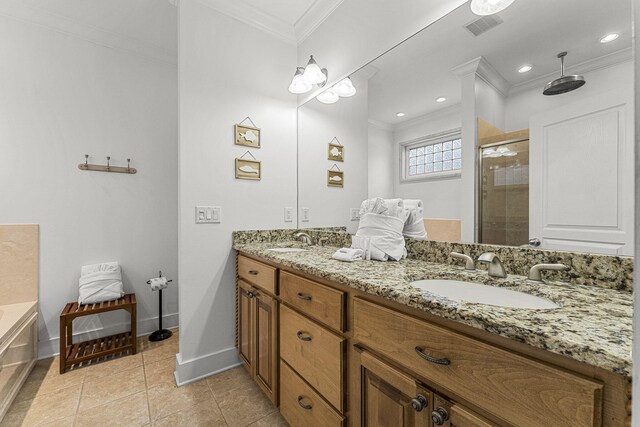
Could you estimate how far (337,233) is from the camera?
74.3 inches

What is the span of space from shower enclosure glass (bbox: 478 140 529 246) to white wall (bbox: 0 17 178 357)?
2.58m

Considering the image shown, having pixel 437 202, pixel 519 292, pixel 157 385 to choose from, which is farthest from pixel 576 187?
pixel 157 385

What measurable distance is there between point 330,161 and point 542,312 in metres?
1.65

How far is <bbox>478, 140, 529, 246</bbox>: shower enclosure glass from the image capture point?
1037 mm

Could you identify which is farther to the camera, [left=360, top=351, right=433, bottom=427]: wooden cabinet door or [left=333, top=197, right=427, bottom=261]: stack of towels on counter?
[left=333, top=197, right=427, bottom=261]: stack of towels on counter

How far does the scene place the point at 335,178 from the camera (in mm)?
2027

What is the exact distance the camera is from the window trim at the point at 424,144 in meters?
1.27

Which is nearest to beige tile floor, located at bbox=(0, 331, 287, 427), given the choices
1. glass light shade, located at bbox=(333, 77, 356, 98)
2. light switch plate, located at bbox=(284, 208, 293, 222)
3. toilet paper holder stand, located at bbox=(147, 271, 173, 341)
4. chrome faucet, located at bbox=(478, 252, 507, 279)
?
toilet paper holder stand, located at bbox=(147, 271, 173, 341)

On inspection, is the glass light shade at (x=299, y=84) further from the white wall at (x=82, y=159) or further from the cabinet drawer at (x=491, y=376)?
the cabinet drawer at (x=491, y=376)

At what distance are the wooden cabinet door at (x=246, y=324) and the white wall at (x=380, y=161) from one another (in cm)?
99

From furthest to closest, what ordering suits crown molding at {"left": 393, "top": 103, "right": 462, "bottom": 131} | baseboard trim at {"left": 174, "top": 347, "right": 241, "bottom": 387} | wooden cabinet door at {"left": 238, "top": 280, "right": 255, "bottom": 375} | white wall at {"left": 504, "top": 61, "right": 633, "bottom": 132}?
baseboard trim at {"left": 174, "top": 347, "right": 241, "bottom": 387} → wooden cabinet door at {"left": 238, "top": 280, "right": 255, "bottom": 375} → crown molding at {"left": 393, "top": 103, "right": 462, "bottom": 131} → white wall at {"left": 504, "top": 61, "right": 633, "bottom": 132}

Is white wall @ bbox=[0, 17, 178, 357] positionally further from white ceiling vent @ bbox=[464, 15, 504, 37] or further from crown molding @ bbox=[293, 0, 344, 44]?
white ceiling vent @ bbox=[464, 15, 504, 37]

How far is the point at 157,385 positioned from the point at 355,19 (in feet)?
8.95

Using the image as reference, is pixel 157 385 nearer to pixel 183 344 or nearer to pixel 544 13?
pixel 183 344
